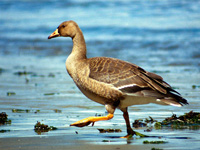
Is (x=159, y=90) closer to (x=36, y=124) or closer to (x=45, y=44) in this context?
(x=36, y=124)

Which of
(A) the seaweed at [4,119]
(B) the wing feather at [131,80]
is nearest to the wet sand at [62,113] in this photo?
(A) the seaweed at [4,119]

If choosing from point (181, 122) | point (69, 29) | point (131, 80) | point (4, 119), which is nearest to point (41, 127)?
point (4, 119)

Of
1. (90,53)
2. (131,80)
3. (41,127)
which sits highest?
(90,53)

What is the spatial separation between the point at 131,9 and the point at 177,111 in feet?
77.7

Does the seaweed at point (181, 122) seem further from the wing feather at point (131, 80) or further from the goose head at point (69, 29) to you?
the goose head at point (69, 29)

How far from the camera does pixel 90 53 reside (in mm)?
17594

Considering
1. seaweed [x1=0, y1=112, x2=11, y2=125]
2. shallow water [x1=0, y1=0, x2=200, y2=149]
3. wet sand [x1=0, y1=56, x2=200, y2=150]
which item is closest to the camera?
wet sand [x1=0, y1=56, x2=200, y2=150]

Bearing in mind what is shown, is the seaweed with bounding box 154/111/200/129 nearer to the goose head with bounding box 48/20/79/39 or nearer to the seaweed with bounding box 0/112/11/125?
the goose head with bounding box 48/20/79/39

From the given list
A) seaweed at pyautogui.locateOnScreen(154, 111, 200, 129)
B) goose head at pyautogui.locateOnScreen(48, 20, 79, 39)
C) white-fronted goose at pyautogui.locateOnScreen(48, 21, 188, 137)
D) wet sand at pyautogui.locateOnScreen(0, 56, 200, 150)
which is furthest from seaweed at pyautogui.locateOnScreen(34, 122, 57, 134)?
seaweed at pyautogui.locateOnScreen(154, 111, 200, 129)

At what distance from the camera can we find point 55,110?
862cm

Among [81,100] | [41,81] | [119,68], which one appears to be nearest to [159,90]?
[119,68]

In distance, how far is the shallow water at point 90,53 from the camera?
7.89 m

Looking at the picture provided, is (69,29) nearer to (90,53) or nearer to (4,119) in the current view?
(4,119)

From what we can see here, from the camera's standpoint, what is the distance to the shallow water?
7.89m
